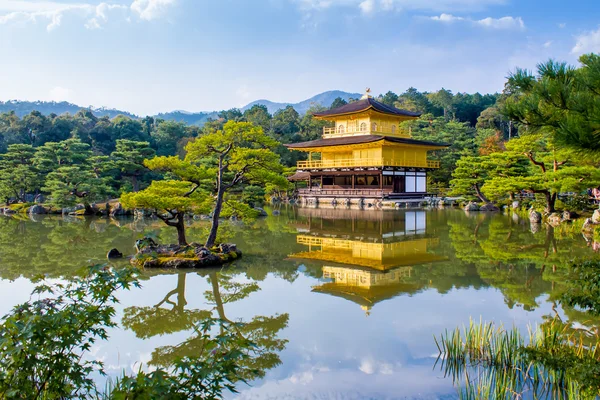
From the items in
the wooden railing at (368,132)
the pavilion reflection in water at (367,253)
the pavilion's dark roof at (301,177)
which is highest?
the wooden railing at (368,132)

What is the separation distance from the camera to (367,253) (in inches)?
428

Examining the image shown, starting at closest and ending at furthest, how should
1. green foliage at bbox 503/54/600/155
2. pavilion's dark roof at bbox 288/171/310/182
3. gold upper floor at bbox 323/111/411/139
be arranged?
1. green foliage at bbox 503/54/600/155
2. gold upper floor at bbox 323/111/411/139
3. pavilion's dark roof at bbox 288/171/310/182

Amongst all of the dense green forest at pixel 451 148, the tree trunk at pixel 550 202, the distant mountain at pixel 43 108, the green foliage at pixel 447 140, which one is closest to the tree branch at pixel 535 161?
the dense green forest at pixel 451 148

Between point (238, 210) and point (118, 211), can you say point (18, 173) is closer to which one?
point (118, 211)

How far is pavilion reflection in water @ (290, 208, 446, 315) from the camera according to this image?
24.9ft

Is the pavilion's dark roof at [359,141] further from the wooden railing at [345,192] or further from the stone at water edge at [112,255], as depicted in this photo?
the stone at water edge at [112,255]

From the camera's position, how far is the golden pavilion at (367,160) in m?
26.8

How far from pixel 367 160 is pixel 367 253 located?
1690cm

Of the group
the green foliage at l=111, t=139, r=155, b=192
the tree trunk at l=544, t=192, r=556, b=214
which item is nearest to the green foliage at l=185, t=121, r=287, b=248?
the tree trunk at l=544, t=192, r=556, b=214

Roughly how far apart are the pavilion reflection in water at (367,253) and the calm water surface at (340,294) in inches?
1.4

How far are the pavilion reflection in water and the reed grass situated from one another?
1935mm

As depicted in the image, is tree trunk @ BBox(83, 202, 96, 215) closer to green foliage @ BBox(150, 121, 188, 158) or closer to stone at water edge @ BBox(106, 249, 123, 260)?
stone at water edge @ BBox(106, 249, 123, 260)

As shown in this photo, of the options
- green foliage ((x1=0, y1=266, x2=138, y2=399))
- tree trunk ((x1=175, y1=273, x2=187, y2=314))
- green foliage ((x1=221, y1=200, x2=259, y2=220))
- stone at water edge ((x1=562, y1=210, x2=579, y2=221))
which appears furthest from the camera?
stone at water edge ((x1=562, y1=210, x2=579, y2=221))

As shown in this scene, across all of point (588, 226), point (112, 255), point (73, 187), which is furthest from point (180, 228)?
point (73, 187)
